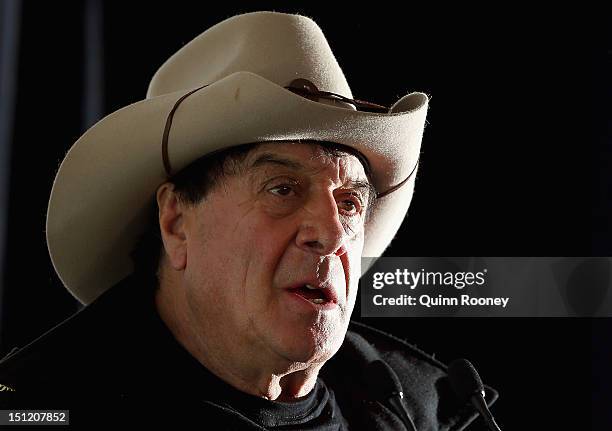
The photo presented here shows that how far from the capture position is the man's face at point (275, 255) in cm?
155

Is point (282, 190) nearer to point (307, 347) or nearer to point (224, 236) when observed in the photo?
point (224, 236)

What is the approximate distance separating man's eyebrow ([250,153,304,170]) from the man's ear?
19cm

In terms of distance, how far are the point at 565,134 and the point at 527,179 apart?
6.8 inches

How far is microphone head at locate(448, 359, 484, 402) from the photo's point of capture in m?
1.67

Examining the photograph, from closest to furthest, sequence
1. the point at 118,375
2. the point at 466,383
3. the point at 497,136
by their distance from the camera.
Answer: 1. the point at 118,375
2. the point at 466,383
3. the point at 497,136

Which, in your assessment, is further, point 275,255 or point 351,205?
point 351,205

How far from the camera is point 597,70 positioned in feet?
8.00

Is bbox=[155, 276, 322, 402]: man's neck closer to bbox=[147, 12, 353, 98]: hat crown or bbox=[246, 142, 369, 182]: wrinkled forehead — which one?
bbox=[246, 142, 369, 182]: wrinkled forehead

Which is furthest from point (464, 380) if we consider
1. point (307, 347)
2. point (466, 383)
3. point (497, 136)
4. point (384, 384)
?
point (497, 136)

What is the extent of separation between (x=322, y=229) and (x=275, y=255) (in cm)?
10

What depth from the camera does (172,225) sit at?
5.57ft

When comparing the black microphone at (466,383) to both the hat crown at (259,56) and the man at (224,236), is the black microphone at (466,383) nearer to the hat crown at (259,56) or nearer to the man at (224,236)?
the man at (224,236)

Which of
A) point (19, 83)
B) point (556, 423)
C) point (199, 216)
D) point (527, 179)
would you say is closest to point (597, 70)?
point (527, 179)

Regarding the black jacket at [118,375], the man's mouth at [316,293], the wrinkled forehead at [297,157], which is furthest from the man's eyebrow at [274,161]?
the black jacket at [118,375]
